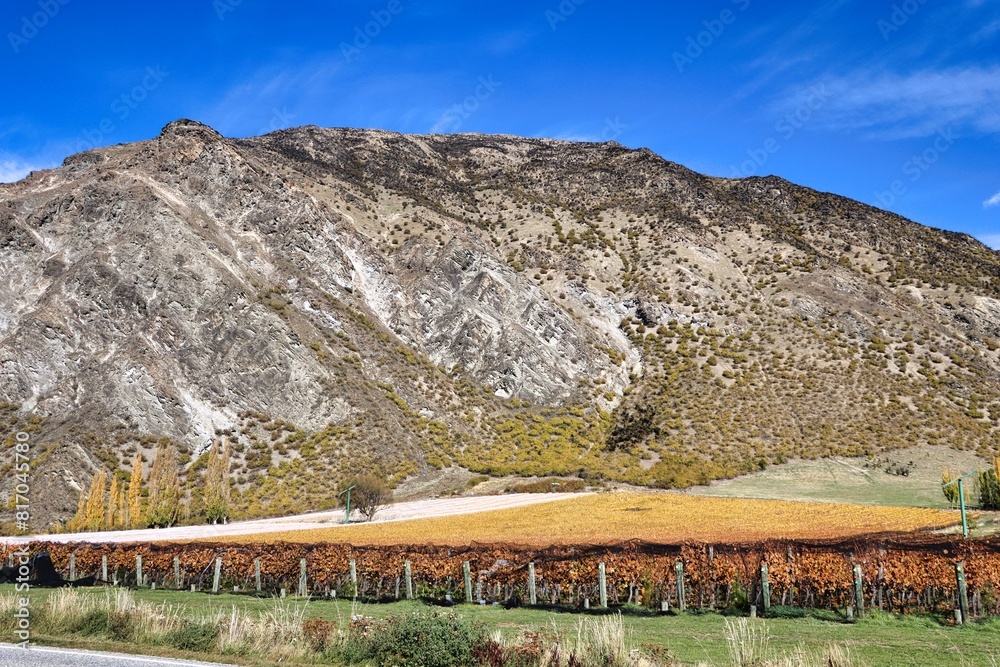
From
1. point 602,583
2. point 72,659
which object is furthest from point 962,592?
point 72,659

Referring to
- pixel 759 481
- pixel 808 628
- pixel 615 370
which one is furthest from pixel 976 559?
pixel 615 370

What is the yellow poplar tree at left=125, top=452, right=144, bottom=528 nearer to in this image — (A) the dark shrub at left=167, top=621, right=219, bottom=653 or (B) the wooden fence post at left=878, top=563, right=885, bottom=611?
(A) the dark shrub at left=167, top=621, right=219, bottom=653

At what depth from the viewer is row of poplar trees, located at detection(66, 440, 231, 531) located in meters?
47.1

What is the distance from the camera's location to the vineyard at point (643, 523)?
29842 millimetres

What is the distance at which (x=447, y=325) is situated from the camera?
83750 millimetres

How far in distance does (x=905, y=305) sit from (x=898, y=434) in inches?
1096

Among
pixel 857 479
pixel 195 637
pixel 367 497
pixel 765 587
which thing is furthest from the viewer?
pixel 857 479

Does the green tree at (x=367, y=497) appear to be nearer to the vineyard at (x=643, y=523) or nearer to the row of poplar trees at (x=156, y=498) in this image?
the vineyard at (x=643, y=523)

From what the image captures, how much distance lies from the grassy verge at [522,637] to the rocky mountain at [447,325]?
1582 inches

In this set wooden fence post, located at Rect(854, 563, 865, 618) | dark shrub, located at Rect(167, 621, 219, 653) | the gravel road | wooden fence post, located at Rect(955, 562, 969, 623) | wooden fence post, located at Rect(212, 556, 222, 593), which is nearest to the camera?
the gravel road

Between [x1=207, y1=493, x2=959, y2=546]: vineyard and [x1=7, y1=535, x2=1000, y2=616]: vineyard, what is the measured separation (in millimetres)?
5468

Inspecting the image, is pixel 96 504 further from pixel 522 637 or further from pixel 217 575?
pixel 522 637

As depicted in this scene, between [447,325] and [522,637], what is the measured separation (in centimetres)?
7006

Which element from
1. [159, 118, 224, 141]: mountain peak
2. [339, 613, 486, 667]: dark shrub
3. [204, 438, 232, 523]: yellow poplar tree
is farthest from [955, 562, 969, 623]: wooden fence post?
[159, 118, 224, 141]: mountain peak
